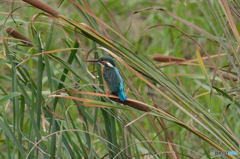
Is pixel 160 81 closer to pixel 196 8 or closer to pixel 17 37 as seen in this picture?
pixel 17 37

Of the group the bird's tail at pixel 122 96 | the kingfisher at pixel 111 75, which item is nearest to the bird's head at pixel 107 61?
the kingfisher at pixel 111 75

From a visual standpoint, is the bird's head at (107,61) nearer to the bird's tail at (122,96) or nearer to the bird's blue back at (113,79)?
the bird's blue back at (113,79)

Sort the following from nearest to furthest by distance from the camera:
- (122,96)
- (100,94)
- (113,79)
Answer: (100,94) < (122,96) < (113,79)

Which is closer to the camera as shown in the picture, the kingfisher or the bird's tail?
the bird's tail

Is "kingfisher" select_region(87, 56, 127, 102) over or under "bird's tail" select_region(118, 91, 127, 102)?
over

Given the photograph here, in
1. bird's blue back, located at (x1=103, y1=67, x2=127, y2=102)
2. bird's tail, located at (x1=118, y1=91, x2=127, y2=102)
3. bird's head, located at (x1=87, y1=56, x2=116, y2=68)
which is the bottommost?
bird's tail, located at (x1=118, y1=91, x2=127, y2=102)

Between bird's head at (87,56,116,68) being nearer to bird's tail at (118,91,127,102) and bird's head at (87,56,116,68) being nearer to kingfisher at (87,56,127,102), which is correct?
kingfisher at (87,56,127,102)

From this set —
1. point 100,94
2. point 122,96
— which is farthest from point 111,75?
point 100,94

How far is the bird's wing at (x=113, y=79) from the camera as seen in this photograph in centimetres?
191

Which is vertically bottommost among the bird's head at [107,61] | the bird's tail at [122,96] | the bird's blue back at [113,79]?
the bird's tail at [122,96]

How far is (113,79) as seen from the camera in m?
1.93

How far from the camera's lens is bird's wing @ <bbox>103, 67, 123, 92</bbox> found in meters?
1.91

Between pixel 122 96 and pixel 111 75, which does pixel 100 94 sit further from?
pixel 111 75

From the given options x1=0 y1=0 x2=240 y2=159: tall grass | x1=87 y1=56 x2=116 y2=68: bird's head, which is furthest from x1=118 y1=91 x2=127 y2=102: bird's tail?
x1=87 y1=56 x2=116 y2=68: bird's head
